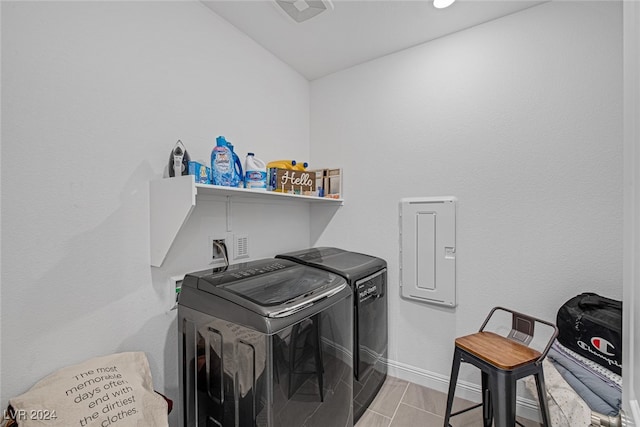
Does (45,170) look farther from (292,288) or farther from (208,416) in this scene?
(208,416)

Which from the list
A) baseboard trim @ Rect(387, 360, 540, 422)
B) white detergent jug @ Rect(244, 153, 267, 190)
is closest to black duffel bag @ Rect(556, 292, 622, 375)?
baseboard trim @ Rect(387, 360, 540, 422)

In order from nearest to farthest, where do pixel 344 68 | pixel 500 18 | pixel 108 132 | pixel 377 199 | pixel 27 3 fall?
1. pixel 27 3
2. pixel 108 132
3. pixel 500 18
4. pixel 377 199
5. pixel 344 68

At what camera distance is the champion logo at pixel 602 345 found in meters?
1.20

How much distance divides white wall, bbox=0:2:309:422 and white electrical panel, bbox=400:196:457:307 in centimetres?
132

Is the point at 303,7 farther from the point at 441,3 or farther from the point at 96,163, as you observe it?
the point at 96,163

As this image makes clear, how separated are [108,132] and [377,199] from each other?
1.74m

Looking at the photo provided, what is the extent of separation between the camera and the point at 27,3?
100cm

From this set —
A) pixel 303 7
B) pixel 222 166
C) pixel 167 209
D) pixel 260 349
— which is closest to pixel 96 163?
pixel 167 209

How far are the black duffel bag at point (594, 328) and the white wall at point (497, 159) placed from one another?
19cm

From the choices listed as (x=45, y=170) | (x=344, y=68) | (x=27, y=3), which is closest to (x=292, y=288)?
(x=45, y=170)

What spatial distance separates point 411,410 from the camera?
5.84 ft

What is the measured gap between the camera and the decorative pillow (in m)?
0.85

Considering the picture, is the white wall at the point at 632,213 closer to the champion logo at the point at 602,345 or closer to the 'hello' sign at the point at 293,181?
the champion logo at the point at 602,345

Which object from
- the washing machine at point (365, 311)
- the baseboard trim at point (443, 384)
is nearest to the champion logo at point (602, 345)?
the baseboard trim at point (443, 384)
